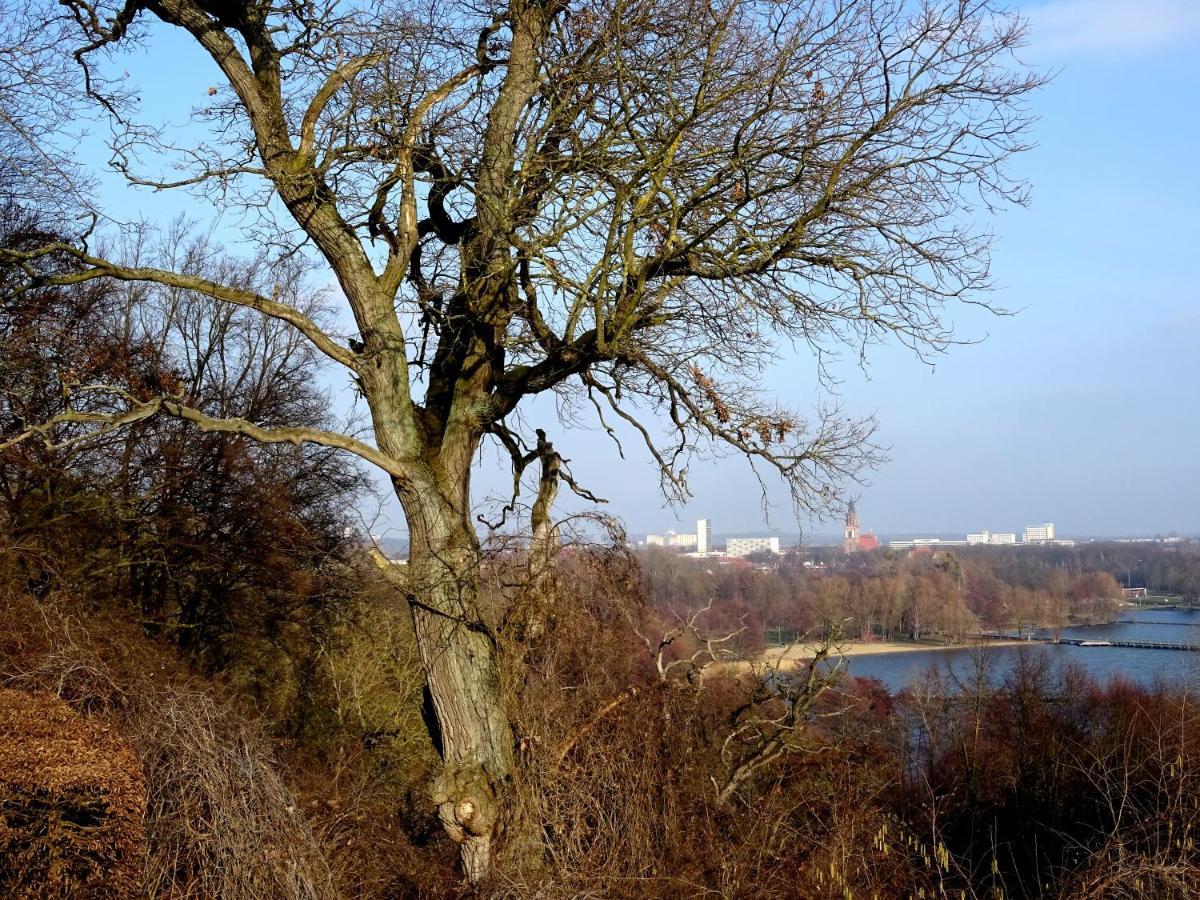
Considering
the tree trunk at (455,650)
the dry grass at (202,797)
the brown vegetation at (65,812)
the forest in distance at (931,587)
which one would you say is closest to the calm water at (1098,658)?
the forest in distance at (931,587)

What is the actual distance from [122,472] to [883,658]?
132 feet

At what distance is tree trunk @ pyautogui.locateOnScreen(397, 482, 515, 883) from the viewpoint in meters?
6.77

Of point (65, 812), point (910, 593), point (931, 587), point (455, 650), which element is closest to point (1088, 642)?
point (910, 593)

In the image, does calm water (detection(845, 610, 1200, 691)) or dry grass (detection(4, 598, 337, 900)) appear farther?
calm water (detection(845, 610, 1200, 691))

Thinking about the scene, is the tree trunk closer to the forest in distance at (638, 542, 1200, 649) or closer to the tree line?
the forest in distance at (638, 542, 1200, 649)

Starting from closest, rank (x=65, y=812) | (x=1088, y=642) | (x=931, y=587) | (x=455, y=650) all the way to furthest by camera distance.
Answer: (x=65, y=812) < (x=455, y=650) < (x=1088, y=642) < (x=931, y=587)

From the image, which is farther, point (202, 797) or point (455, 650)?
point (455, 650)

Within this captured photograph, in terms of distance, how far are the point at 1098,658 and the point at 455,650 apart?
43768 millimetres

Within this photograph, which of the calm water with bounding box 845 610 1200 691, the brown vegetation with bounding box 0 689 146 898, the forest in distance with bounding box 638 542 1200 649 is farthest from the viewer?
the calm water with bounding box 845 610 1200 691

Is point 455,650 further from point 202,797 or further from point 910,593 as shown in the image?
point 910,593

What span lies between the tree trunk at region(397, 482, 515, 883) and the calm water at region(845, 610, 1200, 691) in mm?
29169

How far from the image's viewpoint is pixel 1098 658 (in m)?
44.0

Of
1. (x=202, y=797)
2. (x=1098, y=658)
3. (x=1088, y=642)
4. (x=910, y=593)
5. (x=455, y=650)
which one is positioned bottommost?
(x=1098, y=658)

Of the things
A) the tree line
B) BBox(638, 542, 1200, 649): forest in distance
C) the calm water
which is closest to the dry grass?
BBox(638, 542, 1200, 649): forest in distance
